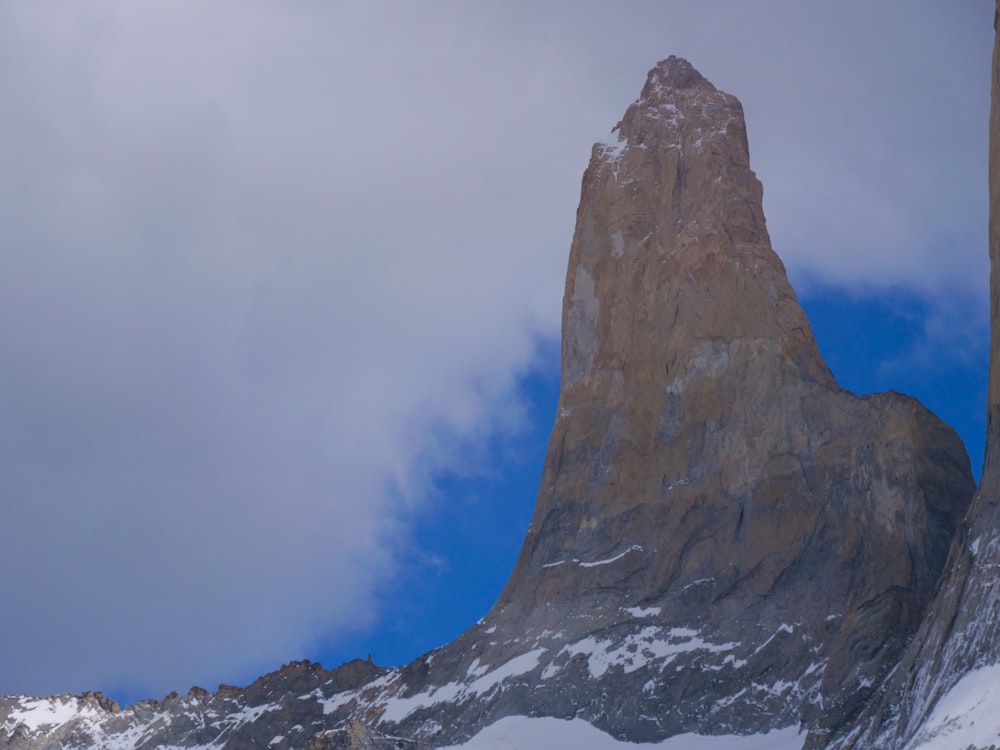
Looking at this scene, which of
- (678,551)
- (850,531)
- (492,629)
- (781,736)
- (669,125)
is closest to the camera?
(781,736)

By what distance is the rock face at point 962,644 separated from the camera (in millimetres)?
70062

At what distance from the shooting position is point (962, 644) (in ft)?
243

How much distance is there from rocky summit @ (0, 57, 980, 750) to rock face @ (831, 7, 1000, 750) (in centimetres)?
721

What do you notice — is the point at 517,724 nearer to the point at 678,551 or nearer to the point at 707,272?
the point at 678,551

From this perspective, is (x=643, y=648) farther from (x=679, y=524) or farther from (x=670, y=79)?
(x=670, y=79)

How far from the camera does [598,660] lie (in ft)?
342

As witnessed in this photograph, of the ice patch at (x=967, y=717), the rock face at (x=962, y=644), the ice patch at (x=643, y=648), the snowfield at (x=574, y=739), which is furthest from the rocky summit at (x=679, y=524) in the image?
the ice patch at (x=967, y=717)

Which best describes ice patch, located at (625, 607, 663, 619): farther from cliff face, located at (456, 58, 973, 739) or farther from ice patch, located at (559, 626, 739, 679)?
ice patch, located at (559, 626, 739, 679)

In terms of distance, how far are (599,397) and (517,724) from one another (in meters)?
29.3

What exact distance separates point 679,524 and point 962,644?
37.3 m

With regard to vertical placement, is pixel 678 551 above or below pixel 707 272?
below

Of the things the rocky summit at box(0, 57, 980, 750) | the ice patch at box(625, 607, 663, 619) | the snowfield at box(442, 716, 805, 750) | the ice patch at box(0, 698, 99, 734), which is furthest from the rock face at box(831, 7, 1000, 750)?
the ice patch at box(0, 698, 99, 734)

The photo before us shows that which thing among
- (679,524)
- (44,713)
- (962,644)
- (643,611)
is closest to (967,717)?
(962,644)

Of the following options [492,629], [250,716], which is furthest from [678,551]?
[250,716]
